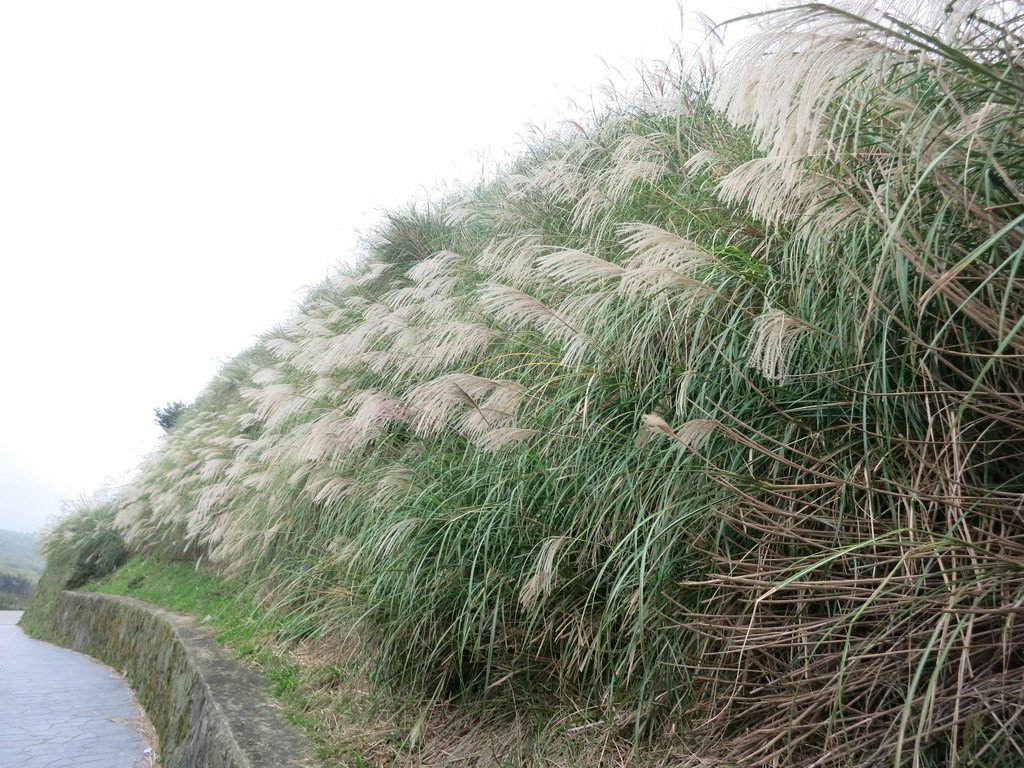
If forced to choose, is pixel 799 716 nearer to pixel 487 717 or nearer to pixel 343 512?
pixel 487 717

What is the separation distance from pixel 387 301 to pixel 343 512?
5.86 ft

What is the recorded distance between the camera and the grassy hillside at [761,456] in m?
1.55

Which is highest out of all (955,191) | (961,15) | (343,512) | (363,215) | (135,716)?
(363,215)

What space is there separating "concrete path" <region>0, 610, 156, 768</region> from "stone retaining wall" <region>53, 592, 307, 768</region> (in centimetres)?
17

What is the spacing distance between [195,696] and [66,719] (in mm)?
1853

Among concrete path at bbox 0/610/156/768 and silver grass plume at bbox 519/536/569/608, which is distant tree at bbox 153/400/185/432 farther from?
silver grass plume at bbox 519/536/569/608

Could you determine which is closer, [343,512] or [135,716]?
[343,512]

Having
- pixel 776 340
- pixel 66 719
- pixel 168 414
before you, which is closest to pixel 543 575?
pixel 776 340

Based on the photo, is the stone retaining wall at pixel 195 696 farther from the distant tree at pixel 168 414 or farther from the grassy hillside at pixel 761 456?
the distant tree at pixel 168 414

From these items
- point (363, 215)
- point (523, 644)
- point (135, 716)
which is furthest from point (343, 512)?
point (363, 215)

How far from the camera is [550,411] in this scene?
2.77 meters

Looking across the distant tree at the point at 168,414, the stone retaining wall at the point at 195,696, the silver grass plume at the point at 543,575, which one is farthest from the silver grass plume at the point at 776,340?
the distant tree at the point at 168,414

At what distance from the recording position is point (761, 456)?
209 centimetres

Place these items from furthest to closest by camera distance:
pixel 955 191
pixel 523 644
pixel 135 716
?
pixel 135 716 < pixel 523 644 < pixel 955 191
